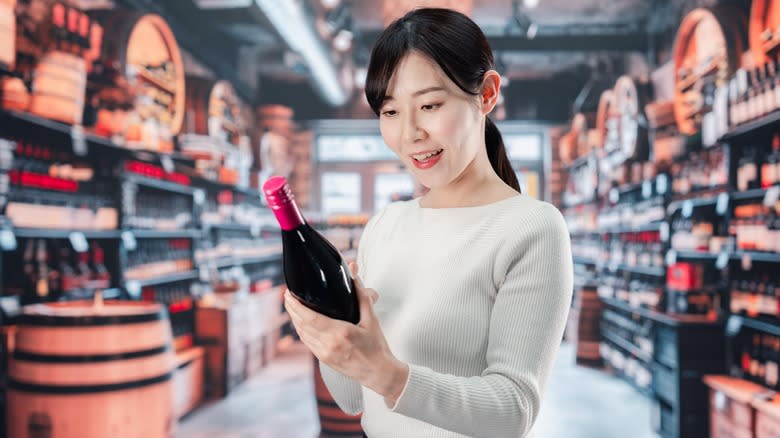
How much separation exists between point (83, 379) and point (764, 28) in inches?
159

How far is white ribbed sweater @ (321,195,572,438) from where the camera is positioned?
0.78 meters

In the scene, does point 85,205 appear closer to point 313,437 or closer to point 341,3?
point 313,437

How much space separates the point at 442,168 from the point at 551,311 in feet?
0.84

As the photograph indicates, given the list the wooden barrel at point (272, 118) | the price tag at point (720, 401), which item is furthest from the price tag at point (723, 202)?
the wooden barrel at point (272, 118)

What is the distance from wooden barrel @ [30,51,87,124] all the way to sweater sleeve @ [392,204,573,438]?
308 cm

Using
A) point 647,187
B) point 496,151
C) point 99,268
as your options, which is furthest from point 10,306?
point 647,187

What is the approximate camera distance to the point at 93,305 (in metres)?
2.82

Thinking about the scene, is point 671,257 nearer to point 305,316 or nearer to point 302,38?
point 302,38

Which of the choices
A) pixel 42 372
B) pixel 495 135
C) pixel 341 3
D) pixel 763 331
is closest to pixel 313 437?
pixel 42 372

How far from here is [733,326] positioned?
4.20 m

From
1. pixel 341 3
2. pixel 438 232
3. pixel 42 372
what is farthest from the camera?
pixel 341 3

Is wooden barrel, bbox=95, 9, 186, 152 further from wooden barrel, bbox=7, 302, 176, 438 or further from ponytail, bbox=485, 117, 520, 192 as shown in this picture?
ponytail, bbox=485, 117, 520, 192

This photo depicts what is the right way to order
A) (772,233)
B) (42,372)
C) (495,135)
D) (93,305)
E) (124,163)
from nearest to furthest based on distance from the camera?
1. (495,135)
2. (42,372)
3. (93,305)
4. (772,233)
5. (124,163)

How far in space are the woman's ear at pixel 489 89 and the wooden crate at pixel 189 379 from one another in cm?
433
